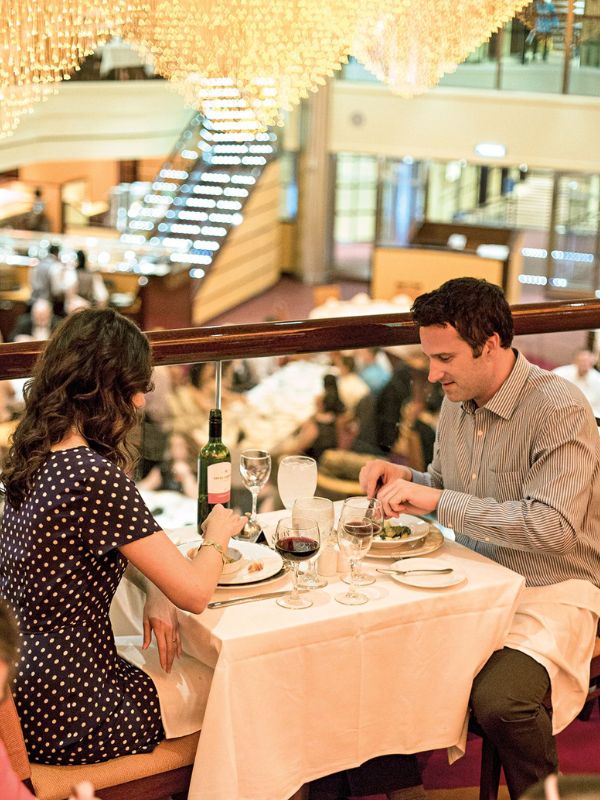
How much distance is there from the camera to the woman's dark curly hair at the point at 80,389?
2.11 meters

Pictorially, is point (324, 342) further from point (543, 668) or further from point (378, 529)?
point (543, 668)

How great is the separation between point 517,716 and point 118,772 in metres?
0.85

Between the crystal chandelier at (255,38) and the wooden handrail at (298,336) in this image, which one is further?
the crystal chandelier at (255,38)

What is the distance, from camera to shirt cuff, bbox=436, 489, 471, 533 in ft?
8.23

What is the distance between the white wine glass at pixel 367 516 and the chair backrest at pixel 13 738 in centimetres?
73

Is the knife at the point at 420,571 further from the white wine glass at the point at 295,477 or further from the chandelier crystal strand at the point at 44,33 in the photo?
the chandelier crystal strand at the point at 44,33

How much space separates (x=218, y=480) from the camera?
2623 millimetres

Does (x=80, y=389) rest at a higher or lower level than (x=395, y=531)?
higher

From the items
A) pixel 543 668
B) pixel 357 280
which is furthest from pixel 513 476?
pixel 357 280

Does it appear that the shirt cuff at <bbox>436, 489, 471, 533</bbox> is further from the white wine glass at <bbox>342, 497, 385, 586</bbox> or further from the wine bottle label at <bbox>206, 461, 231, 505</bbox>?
the wine bottle label at <bbox>206, 461, 231, 505</bbox>

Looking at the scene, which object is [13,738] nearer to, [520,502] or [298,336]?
[520,502]

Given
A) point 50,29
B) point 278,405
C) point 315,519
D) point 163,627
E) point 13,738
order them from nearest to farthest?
point 13,738 < point 163,627 < point 315,519 < point 50,29 < point 278,405

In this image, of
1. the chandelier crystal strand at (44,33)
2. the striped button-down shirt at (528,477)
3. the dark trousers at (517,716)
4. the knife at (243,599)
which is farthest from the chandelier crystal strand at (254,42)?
the dark trousers at (517,716)

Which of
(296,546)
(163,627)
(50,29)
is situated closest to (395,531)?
(296,546)
